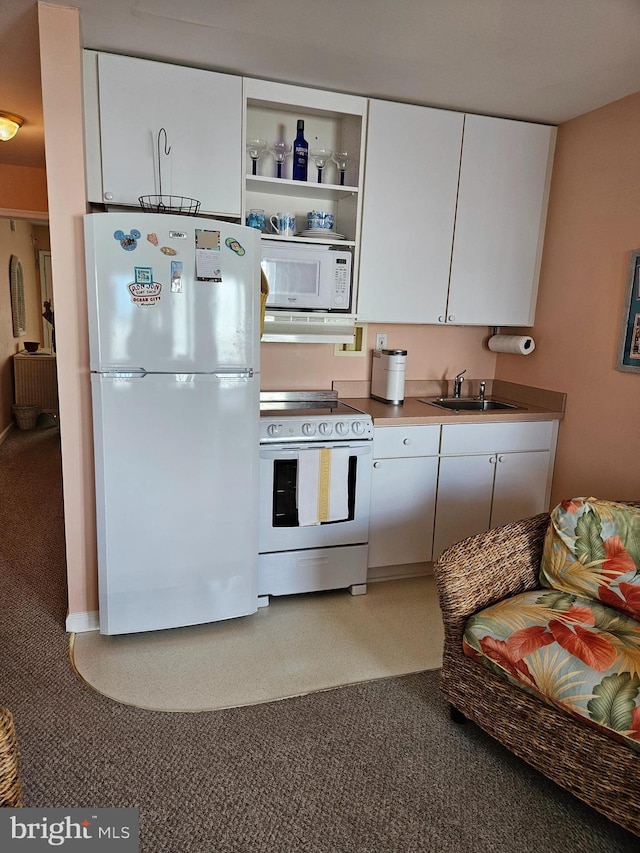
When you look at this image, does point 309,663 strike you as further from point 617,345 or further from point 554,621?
point 617,345

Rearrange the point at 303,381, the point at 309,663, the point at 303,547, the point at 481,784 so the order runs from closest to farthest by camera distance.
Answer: the point at 481,784 → the point at 309,663 → the point at 303,547 → the point at 303,381

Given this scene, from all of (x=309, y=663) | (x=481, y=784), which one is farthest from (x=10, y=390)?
(x=481, y=784)

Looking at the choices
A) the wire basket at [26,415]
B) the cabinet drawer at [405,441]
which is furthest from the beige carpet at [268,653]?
the wire basket at [26,415]

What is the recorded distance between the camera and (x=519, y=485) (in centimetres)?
320


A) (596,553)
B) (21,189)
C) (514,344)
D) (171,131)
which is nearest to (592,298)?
(514,344)

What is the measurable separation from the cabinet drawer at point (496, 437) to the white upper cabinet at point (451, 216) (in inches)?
23.9

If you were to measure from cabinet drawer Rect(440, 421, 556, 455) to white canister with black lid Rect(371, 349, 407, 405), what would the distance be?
0.37 m

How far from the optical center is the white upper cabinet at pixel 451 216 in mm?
2904

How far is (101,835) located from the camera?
4.56 feet

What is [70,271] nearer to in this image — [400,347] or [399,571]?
[400,347]

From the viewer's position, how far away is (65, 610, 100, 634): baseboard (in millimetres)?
2557

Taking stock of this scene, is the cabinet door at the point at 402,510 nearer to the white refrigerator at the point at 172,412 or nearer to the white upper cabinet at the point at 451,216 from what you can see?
the white refrigerator at the point at 172,412

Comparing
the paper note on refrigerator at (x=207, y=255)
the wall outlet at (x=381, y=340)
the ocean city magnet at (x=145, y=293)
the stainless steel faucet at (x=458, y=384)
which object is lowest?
the stainless steel faucet at (x=458, y=384)

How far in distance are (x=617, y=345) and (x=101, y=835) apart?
280 centimetres
